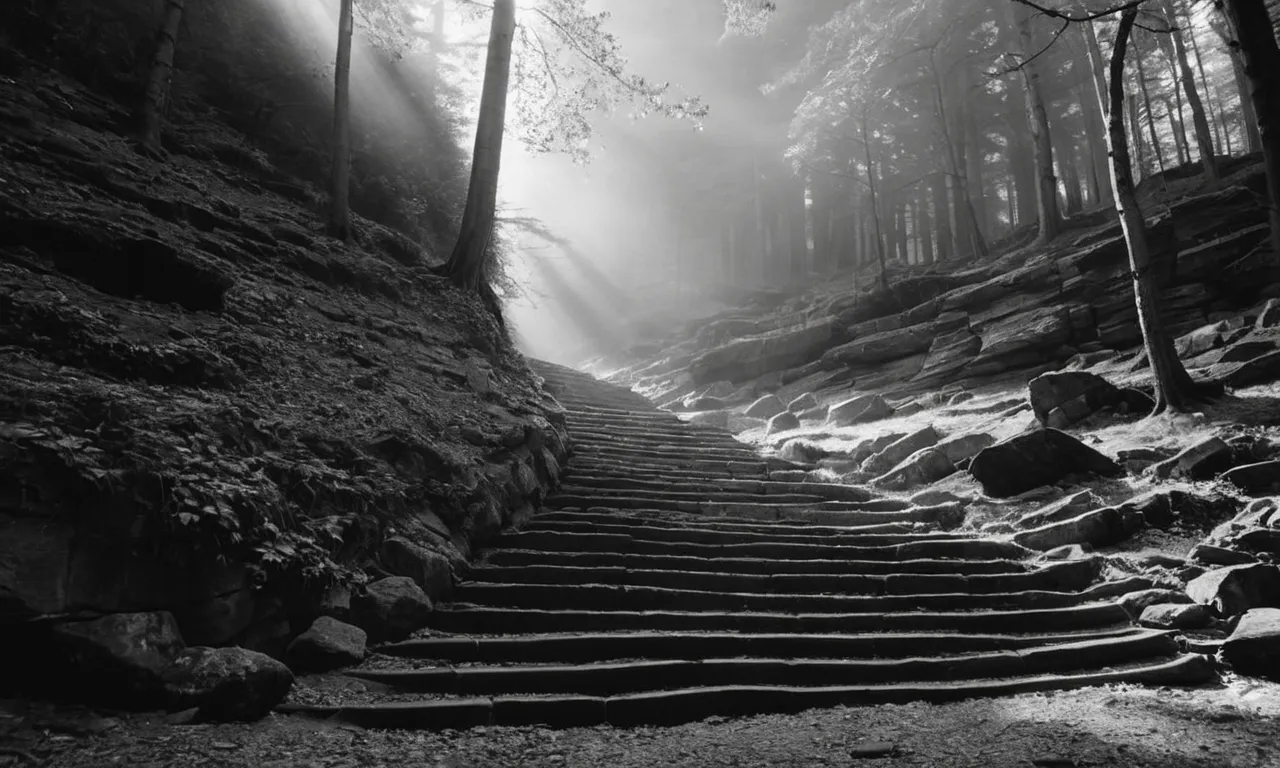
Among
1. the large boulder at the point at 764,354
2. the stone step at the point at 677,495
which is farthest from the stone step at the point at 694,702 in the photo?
the large boulder at the point at 764,354

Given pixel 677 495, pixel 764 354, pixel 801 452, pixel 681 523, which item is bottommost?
pixel 681 523

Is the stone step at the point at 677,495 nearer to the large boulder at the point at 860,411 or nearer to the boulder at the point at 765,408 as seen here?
the large boulder at the point at 860,411

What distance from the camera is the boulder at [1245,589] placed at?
4.89 metres

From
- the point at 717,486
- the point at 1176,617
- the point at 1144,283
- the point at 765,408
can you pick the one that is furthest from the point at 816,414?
the point at 1176,617

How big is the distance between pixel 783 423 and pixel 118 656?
12737 millimetres

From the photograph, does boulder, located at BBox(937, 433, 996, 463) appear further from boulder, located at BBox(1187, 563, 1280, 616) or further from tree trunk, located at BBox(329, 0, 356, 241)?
tree trunk, located at BBox(329, 0, 356, 241)

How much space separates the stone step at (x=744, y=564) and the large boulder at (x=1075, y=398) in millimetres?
3882

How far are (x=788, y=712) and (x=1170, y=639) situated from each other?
3.17 m

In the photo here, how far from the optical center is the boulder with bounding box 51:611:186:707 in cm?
282

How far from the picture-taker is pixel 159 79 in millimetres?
8867

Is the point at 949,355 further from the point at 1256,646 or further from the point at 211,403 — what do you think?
the point at 211,403

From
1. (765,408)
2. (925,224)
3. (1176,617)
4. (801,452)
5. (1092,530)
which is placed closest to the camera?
(1176,617)

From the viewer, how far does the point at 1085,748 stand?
3369 mm

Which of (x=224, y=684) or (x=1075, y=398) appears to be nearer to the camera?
(x=224, y=684)
